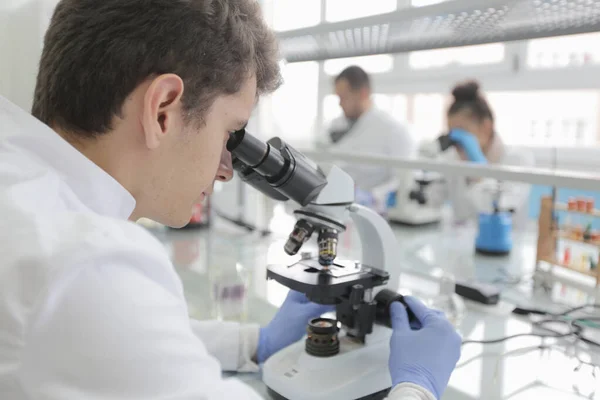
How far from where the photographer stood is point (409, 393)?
2.89ft

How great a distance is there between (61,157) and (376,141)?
9.82 ft

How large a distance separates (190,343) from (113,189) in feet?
0.88

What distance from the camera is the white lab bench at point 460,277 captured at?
1.09m

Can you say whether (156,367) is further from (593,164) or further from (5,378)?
(593,164)

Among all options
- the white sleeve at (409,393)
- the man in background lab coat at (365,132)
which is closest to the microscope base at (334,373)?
the white sleeve at (409,393)

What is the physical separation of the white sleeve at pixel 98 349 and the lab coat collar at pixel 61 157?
0.19m

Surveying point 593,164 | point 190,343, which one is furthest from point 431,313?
point 593,164

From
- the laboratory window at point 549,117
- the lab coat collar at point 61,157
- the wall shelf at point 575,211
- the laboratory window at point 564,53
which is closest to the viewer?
the lab coat collar at point 61,157

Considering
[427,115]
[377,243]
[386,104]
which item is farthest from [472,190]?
[386,104]

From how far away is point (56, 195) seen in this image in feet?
2.09

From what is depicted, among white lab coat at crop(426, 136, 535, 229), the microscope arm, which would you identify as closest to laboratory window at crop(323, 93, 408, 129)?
white lab coat at crop(426, 136, 535, 229)

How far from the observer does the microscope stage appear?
1.04 meters

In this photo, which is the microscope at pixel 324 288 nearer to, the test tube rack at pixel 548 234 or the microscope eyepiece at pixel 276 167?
the microscope eyepiece at pixel 276 167

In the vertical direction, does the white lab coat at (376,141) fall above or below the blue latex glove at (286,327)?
above
